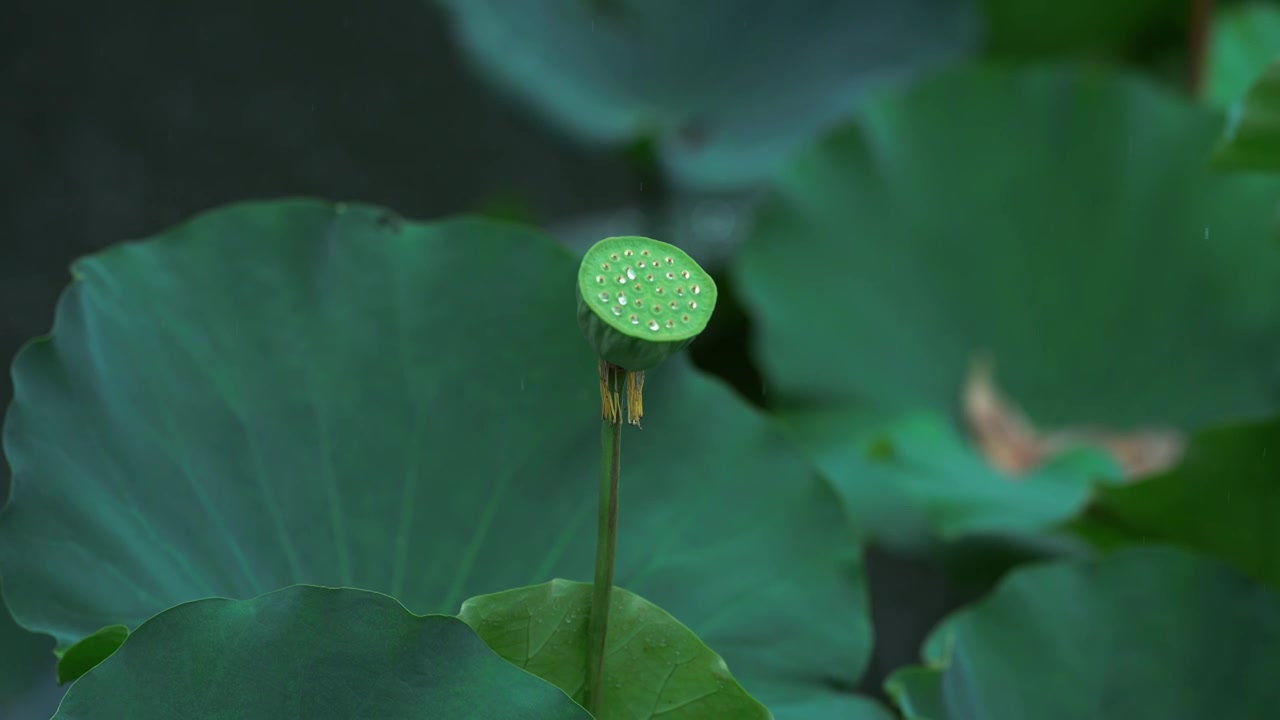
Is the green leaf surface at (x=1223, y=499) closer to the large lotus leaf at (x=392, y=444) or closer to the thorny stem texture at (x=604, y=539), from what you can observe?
the large lotus leaf at (x=392, y=444)

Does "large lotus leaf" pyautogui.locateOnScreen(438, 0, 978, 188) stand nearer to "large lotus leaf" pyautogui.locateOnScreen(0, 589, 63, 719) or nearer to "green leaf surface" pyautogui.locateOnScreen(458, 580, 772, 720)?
"large lotus leaf" pyautogui.locateOnScreen(0, 589, 63, 719)

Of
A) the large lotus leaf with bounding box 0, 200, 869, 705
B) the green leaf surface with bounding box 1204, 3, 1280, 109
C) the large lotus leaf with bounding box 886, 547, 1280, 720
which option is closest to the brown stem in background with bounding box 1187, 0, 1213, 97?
the green leaf surface with bounding box 1204, 3, 1280, 109

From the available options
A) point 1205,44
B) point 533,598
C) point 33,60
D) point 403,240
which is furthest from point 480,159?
point 533,598

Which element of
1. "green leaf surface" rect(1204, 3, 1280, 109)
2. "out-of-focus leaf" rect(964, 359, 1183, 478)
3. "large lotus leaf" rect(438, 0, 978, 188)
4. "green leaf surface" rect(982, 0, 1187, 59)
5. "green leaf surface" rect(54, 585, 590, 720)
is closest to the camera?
"green leaf surface" rect(54, 585, 590, 720)

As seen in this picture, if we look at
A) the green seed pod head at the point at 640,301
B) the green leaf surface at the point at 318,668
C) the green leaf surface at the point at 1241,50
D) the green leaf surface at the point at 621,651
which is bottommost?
the green leaf surface at the point at 318,668

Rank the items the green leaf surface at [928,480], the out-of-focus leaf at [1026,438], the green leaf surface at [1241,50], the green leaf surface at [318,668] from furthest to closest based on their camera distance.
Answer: the green leaf surface at [1241,50]
the out-of-focus leaf at [1026,438]
the green leaf surface at [928,480]
the green leaf surface at [318,668]

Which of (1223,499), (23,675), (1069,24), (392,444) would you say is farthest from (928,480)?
(1069,24)

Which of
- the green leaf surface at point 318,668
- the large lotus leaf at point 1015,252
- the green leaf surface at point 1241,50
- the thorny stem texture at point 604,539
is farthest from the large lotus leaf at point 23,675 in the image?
the green leaf surface at point 1241,50

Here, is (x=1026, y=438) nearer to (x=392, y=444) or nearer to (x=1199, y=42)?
(x=1199, y=42)
